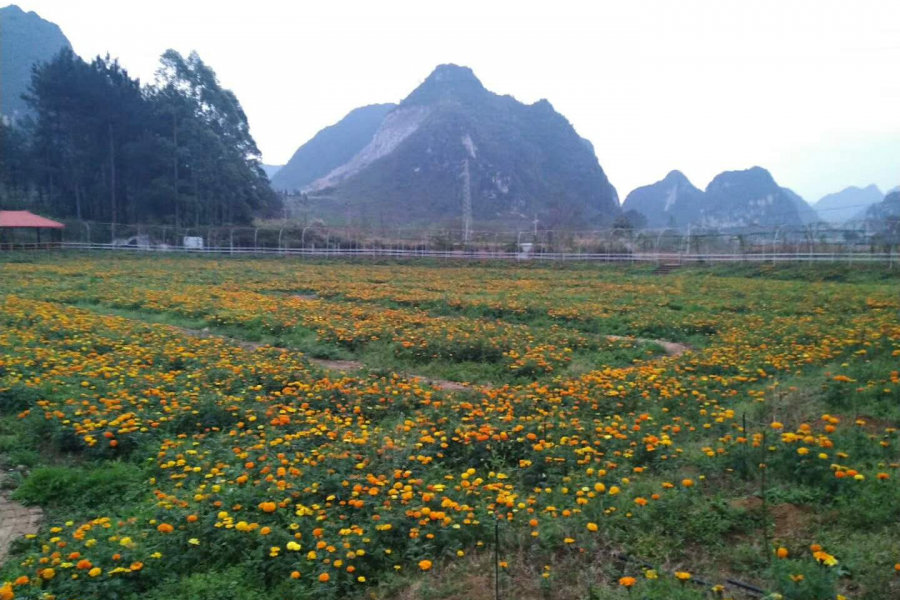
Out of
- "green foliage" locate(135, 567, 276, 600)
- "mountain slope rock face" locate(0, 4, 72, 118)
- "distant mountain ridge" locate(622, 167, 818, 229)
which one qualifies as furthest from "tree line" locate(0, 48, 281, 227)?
"distant mountain ridge" locate(622, 167, 818, 229)

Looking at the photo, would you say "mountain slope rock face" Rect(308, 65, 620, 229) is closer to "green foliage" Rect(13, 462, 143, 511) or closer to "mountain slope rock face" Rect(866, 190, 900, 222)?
"mountain slope rock face" Rect(866, 190, 900, 222)

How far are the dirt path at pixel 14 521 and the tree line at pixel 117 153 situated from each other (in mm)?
48230

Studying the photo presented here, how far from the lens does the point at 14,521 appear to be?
14.9 ft

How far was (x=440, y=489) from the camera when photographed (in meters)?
4.48

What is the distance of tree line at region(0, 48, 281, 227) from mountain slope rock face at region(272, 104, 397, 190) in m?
95.7

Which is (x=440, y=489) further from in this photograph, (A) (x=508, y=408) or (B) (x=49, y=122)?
(B) (x=49, y=122)

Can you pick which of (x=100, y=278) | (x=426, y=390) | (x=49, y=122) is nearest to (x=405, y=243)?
(x=100, y=278)

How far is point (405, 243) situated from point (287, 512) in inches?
1610

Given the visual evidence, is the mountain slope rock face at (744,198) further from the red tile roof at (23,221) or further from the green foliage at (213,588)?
the green foliage at (213,588)

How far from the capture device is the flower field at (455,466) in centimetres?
360

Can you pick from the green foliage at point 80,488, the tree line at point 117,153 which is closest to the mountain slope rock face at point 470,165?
the tree line at point 117,153

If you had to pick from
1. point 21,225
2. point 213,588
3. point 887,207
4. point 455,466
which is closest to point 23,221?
point 21,225

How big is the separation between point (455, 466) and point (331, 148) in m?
169

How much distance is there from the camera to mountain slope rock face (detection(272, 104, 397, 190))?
157 metres
